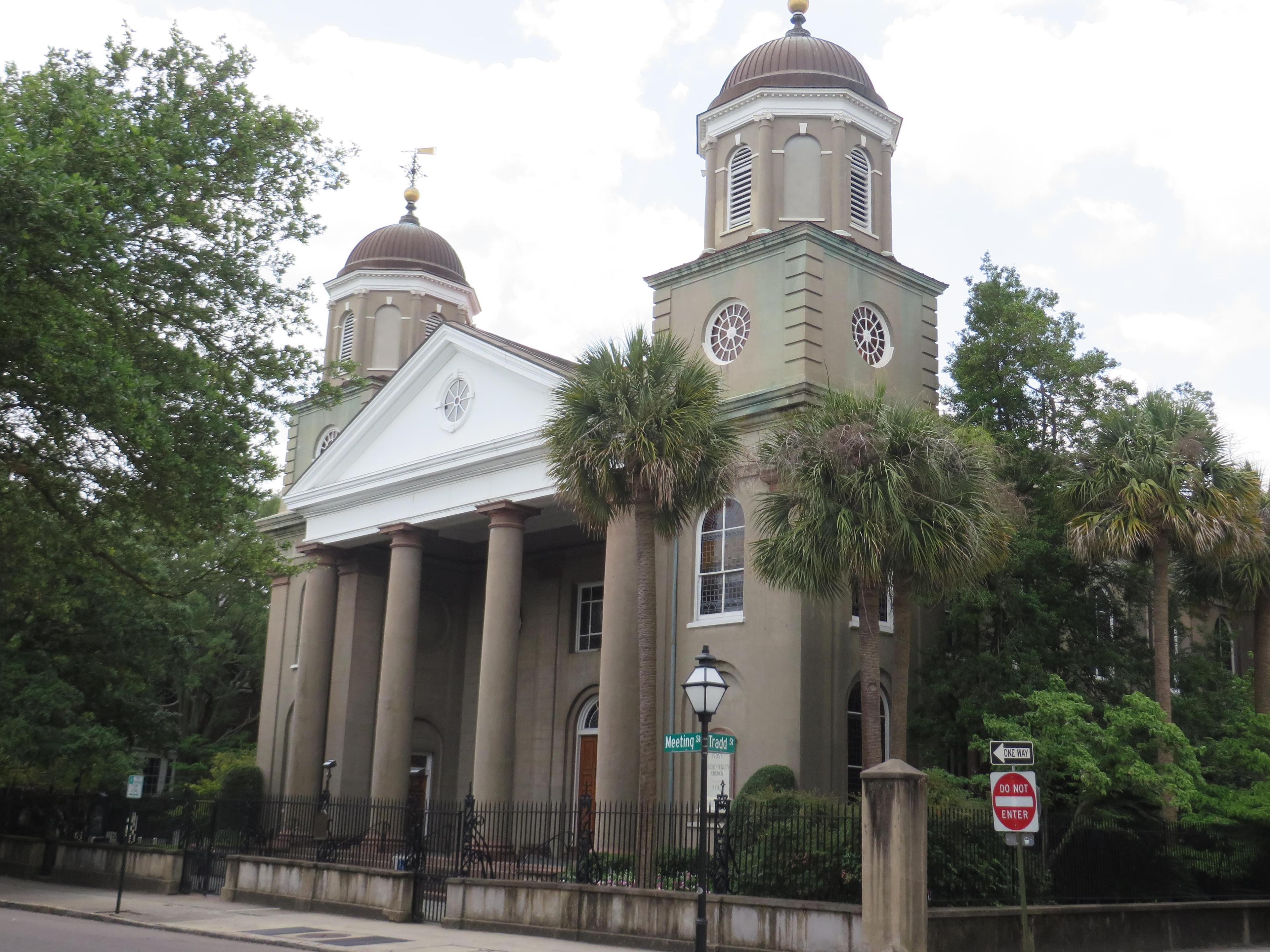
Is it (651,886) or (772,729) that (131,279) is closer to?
(651,886)

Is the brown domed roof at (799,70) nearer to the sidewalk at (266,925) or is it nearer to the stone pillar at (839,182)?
the stone pillar at (839,182)

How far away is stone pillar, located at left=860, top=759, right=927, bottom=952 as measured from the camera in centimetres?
1514

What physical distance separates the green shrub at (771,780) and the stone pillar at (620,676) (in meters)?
2.13

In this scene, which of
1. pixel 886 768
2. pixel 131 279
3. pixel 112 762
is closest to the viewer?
pixel 886 768

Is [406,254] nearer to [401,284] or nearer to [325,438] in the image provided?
[401,284]

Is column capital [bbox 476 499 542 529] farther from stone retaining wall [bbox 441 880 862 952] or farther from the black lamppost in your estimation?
the black lamppost

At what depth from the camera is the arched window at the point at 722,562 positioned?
85.8ft

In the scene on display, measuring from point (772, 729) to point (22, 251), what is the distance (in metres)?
15.0

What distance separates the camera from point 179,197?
1922 cm

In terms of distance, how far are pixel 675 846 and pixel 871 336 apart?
1172 centimetres

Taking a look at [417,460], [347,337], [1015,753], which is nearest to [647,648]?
[1015,753]

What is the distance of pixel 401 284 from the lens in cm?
3962

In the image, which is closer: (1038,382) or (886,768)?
(886,768)

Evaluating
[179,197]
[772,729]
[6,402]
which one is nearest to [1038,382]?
[772,729]
